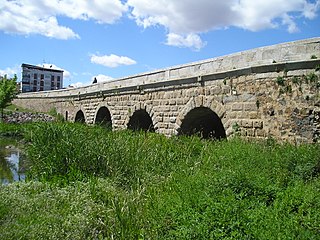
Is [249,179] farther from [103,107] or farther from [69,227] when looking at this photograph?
[103,107]

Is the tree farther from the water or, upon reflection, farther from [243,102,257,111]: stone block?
[243,102,257,111]: stone block

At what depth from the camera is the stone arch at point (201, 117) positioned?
33.6 feet

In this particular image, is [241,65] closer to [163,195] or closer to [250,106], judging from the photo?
[250,106]

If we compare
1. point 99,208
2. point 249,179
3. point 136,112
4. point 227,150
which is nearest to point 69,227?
point 99,208

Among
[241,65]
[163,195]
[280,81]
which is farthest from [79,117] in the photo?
[163,195]

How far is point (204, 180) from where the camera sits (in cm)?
517

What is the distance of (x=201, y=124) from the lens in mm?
12438

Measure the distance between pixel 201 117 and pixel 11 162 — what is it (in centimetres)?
653

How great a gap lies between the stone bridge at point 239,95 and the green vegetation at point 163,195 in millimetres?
923

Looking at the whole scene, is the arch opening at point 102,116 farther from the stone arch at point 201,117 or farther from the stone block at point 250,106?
the stone block at point 250,106

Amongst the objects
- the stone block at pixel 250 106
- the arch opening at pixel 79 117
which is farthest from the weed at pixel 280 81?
the arch opening at pixel 79 117

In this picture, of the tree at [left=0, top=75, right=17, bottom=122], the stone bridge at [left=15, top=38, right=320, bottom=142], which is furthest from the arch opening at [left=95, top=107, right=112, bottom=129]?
the tree at [left=0, top=75, right=17, bottom=122]

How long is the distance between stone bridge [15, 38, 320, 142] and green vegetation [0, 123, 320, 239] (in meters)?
0.92

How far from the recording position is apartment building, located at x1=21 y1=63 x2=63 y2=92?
5944cm
